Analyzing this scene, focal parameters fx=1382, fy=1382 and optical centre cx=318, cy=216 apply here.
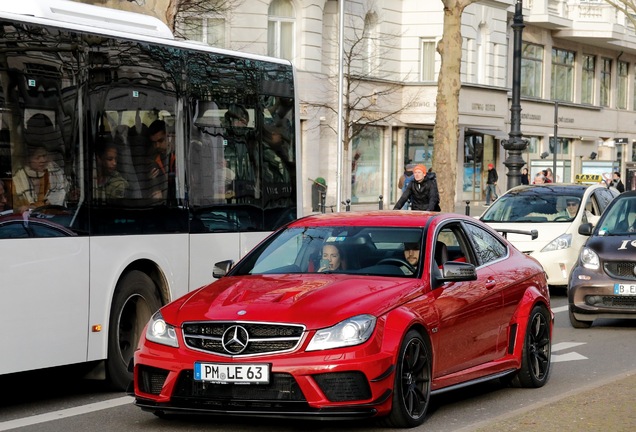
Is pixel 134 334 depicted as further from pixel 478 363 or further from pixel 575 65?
pixel 575 65

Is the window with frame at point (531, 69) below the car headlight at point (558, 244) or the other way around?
the other way around

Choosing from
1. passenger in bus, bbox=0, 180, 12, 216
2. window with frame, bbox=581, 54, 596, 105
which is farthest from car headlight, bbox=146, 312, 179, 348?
window with frame, bbox=581, 54, 596, 105

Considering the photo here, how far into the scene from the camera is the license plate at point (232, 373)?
816 centimetres

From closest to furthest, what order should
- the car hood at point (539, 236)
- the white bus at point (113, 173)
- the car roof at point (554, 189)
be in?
the white bus at point (113, 173)
the car hood at point (539, 236)
the car roof at point (554, 189)

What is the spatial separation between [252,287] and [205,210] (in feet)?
10.1

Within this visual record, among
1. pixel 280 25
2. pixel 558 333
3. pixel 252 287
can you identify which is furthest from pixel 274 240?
pixel 280 25

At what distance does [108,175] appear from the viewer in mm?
10594

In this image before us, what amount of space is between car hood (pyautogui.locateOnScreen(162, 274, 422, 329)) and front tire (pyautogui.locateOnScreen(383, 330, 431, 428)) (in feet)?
0.97

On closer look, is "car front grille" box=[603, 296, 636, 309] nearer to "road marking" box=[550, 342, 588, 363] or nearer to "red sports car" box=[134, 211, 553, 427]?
"road marking" box=[550, 342, 588, 363]

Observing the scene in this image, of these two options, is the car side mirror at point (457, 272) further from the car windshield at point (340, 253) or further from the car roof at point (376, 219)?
the car roof at point (376, 219)

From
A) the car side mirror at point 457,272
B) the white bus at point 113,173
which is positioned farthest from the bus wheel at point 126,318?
the car side mirror at point 457,272

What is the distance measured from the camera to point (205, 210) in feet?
39.5

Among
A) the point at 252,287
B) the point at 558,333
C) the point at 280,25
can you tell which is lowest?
the point at 558,333

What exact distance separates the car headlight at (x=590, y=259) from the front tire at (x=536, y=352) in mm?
5029
